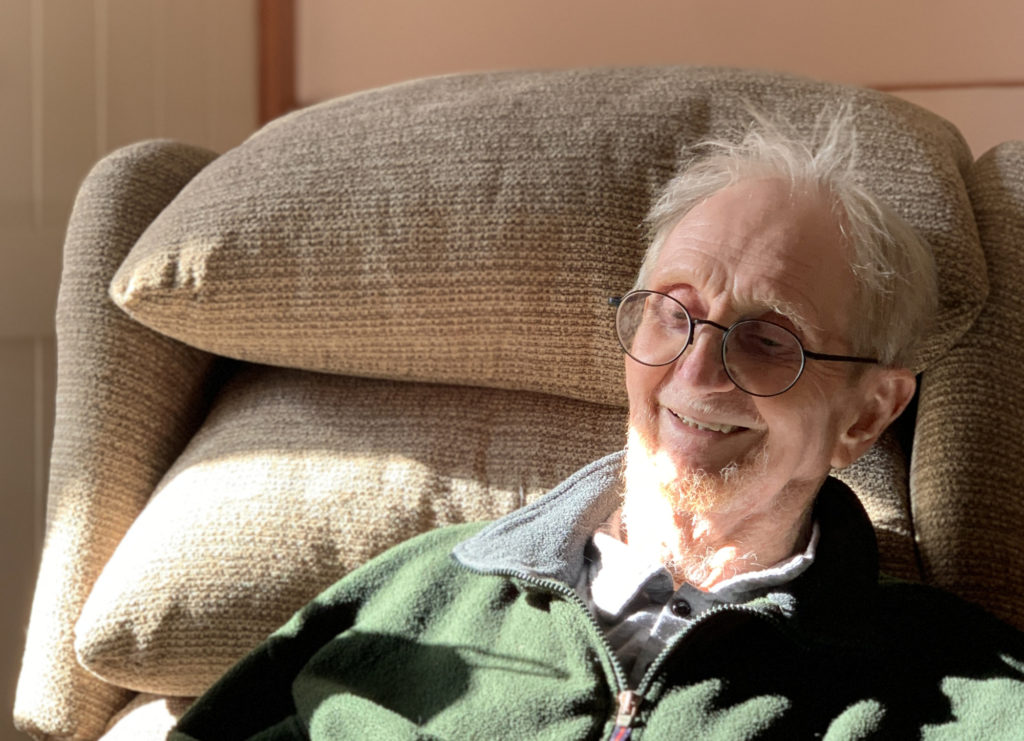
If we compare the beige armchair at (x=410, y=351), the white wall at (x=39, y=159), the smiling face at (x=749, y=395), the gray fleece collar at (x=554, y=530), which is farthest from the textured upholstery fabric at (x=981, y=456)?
the white wall at (x=39, y=159)

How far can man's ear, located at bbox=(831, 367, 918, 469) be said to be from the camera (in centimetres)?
116

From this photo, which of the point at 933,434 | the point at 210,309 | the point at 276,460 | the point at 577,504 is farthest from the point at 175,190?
the point at 933,434

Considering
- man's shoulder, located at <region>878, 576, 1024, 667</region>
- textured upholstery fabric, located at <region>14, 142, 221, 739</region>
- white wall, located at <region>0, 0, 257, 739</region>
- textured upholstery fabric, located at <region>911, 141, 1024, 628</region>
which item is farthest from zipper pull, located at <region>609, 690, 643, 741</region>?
white wall, located at <region>0, 0, 257, 739</region>

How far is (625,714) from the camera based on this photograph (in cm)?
105

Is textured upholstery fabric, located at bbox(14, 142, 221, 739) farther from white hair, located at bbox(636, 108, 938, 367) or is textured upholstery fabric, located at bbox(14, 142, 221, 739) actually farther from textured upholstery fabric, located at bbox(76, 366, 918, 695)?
white hair, located at bbox(636, 108, 938, 367)

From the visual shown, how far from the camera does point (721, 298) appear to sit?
1.12 metres

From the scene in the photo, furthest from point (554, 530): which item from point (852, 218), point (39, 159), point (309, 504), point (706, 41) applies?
point (39, 159)

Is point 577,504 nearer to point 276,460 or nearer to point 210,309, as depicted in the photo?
point 276,460

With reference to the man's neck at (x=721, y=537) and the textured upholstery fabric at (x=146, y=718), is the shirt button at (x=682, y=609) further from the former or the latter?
the textured upholstery fabric at (x=146, y=718)

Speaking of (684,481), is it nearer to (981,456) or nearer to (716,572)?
(716,572)

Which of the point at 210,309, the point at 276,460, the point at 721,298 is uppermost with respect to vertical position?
the point at 721,298

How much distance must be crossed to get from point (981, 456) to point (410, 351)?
2.18 feet

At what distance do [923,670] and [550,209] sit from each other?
627mm

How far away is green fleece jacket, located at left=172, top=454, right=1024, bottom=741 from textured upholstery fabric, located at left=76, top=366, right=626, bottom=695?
6cm
